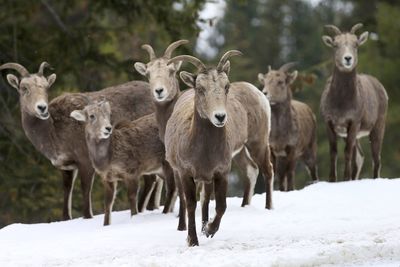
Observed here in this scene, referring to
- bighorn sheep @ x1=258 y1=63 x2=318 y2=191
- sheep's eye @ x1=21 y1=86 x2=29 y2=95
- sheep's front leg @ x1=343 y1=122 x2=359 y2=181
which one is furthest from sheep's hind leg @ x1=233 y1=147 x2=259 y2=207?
sheep's eye @ x1=21 y1=86 x2=29 y2=95

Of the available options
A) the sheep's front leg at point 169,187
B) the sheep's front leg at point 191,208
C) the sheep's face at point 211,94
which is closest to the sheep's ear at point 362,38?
the sheep's front leg at point 169,187

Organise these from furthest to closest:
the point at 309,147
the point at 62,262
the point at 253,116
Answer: the point at 309,147 < the point at 253,116 < the point at 62,262

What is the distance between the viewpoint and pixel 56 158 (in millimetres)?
15000

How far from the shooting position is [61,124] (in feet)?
49.5

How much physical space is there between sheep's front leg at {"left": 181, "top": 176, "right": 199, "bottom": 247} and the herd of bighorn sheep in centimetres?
1

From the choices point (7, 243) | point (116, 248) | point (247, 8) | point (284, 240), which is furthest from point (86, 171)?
point (247, 8)

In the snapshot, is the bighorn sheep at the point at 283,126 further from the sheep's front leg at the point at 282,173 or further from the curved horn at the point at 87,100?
the curved horn at the point at 87,100

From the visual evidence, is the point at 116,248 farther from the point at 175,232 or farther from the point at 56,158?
the point at 56,158

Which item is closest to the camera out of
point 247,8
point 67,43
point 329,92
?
point 329,92

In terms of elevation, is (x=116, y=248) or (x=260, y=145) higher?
(x=260, y=145)

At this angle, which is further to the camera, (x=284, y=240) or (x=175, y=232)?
(x=175, y=232)

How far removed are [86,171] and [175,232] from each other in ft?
9.27

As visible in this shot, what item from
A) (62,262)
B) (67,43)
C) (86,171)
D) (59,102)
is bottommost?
(62,262)

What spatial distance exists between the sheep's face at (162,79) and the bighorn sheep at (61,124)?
66.7 inches
